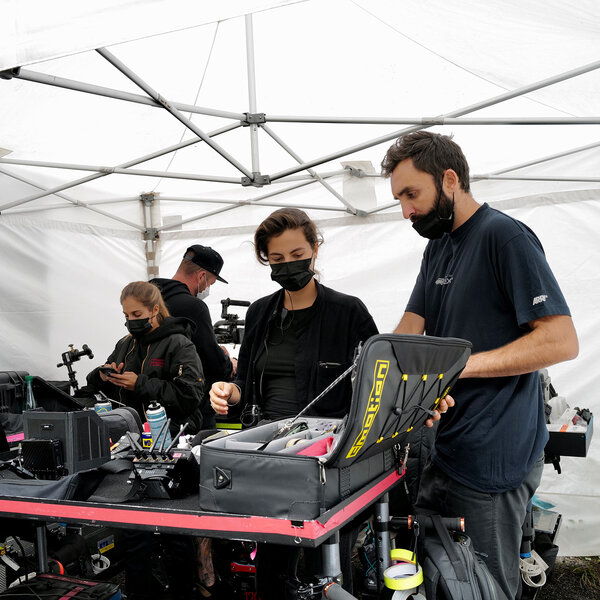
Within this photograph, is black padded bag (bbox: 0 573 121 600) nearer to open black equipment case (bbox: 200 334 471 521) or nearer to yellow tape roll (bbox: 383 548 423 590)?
open black equipment case (bbox: 200 334 471 521)

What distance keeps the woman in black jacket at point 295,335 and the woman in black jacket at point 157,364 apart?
63cm

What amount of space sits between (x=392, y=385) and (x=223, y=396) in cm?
75

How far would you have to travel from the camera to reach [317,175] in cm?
505

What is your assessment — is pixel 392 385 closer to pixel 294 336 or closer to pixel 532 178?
pixel 294 336

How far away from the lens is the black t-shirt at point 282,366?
85.7 inches

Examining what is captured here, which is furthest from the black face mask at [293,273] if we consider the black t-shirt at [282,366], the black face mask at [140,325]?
the black face mask at [140,325]

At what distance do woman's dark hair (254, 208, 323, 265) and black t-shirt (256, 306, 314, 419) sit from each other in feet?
0.82

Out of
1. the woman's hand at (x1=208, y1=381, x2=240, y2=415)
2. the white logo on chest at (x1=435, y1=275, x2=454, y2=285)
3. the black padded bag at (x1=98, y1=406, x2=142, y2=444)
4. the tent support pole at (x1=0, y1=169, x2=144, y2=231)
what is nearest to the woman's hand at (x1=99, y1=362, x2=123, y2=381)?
the black padded bag at (x1=98, y1=406, x2=142, y2=444)

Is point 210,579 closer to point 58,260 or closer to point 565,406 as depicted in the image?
point 565,406

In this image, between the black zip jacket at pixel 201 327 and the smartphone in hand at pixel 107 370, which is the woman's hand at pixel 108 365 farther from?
the black zip jacket at pixel 201 327

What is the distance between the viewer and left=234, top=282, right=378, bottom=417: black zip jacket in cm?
215

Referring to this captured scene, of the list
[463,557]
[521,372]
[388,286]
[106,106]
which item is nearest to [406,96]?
[388,286]

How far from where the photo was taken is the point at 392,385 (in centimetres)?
143

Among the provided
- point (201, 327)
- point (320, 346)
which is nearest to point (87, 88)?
→ point (201, 327)
